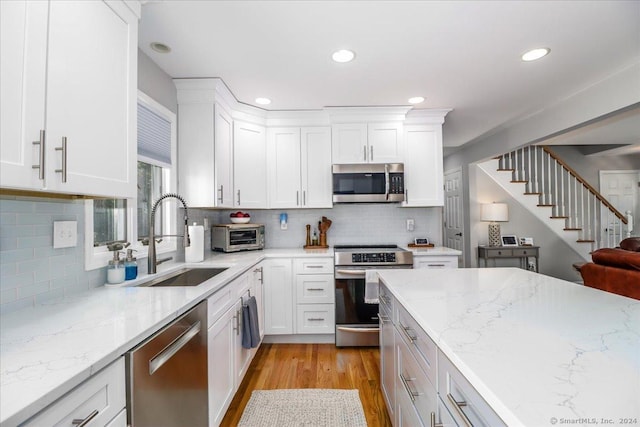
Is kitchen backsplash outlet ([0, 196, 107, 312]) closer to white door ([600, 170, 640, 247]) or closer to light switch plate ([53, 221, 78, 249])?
light switch plate ([53, 221, 78, 249])

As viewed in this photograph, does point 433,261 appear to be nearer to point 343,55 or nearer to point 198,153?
point 343,55

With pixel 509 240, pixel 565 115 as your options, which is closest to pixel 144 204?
pixel 565 115

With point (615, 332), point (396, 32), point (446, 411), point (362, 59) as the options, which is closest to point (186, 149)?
point (362, 59)

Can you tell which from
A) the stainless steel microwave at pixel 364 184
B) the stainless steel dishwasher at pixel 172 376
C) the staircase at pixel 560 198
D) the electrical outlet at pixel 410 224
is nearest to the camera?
the stainless steel dishwasher at pixel 172 376

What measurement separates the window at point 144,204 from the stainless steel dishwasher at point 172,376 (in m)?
0.70

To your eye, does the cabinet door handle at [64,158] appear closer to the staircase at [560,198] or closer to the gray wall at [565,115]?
the gray wall at [565,115]

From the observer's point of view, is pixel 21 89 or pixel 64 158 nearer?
pixel 21 89

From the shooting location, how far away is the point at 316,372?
2527mm

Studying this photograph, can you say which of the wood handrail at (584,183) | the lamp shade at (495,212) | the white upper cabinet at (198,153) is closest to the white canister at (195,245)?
the white upper cabinet at (198,153)

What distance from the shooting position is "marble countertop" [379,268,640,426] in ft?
1.91

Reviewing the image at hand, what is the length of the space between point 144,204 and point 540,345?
239cm

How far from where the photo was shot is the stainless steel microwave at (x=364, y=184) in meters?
3.26

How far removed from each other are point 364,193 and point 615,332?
2.45m

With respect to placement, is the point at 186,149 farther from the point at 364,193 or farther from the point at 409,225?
the point at 409,225
